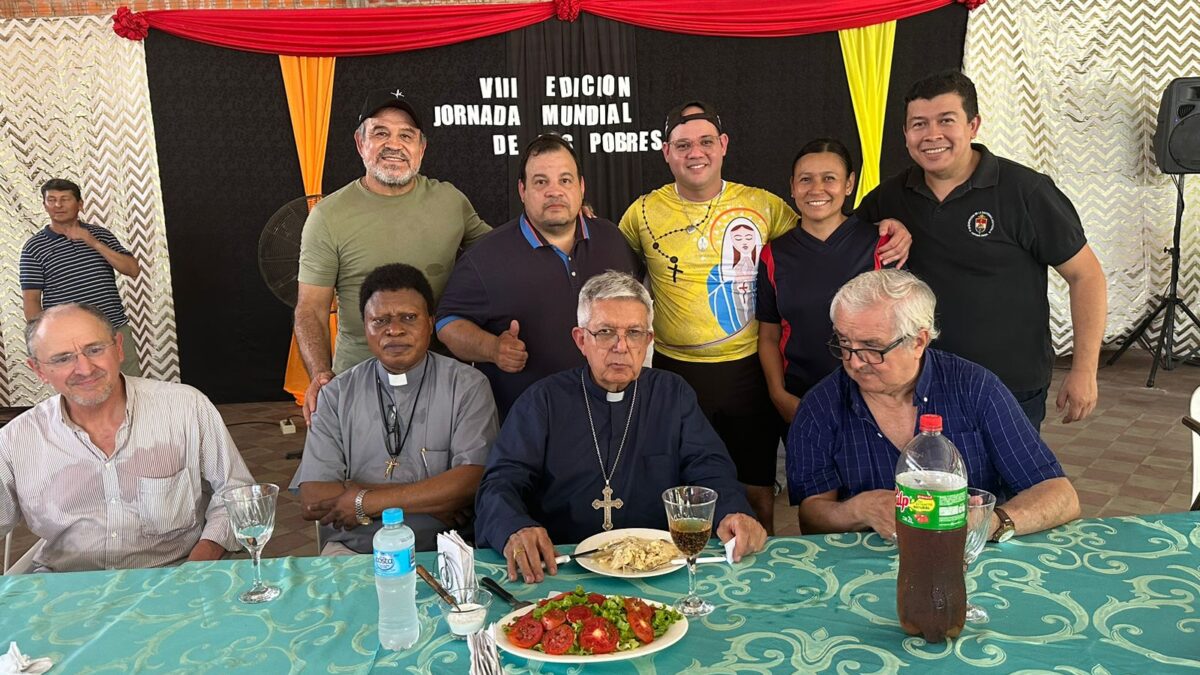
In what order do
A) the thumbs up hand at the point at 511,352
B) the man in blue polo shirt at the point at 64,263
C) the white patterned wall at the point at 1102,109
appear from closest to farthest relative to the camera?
the thumbs up hand at the point at 511,352 → the man in blue polo shirt at the point at 64,263 → the white patterned wall at the point at 1102,109

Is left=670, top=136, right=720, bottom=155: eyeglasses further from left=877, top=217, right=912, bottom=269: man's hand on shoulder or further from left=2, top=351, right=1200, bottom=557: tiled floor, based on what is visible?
left=2, top=351, right=1200, bottom=557: tiled floor

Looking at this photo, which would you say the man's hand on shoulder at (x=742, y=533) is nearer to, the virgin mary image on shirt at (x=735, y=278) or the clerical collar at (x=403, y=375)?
the clerical collar at (x=403, y=375)

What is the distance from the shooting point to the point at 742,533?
184cm

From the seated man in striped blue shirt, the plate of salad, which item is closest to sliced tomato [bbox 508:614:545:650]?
the plate of salad

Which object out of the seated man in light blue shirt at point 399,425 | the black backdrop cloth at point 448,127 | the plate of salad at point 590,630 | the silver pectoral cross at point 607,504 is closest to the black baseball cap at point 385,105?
the seated man in light blue shirt at point 399,425

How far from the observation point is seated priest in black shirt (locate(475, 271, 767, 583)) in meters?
2.29

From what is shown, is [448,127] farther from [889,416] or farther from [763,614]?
[763,614]

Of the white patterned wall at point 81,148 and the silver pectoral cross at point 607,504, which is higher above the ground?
the white patterned wall at point 81,148

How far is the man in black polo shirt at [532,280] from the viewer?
291 cm

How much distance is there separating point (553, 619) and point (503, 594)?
0.72 ft

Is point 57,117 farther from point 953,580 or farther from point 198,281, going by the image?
point 953,580

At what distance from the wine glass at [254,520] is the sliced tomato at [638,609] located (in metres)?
0.72

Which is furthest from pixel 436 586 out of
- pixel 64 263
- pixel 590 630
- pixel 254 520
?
pixel 64 263

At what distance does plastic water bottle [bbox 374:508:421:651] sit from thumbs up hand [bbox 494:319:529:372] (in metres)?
1.22
